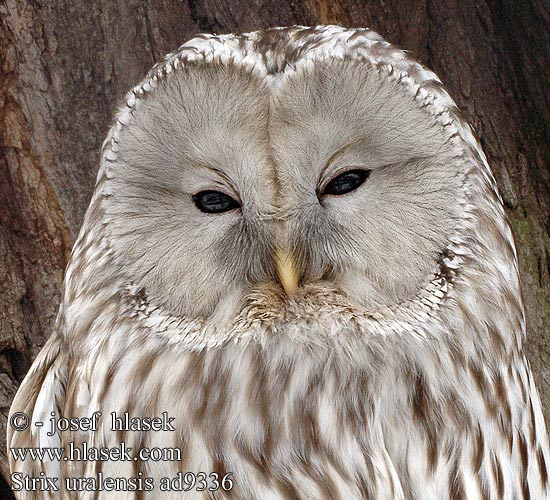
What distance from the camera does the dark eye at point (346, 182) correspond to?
1894 millimetres

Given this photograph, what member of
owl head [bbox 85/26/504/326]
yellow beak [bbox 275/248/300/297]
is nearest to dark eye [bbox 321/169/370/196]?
owl head [bbox 85/26/504/326]

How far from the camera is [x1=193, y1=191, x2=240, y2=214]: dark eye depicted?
1.91 meters

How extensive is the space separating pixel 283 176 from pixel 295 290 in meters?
0.26

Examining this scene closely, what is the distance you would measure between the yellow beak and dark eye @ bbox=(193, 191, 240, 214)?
14 cm

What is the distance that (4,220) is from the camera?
2857mm


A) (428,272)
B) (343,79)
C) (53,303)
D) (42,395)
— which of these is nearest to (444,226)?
(428,272)

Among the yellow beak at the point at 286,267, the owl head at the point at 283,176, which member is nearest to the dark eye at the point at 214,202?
the owl head at the point at 283,176

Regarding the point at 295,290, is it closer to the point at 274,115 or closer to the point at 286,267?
the point at 286,267

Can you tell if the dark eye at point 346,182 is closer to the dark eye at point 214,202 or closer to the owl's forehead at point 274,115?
the owl's forehead at point 274,115

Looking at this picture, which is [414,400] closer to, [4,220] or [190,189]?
[190,189]

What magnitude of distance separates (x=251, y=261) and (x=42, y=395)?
739 mm

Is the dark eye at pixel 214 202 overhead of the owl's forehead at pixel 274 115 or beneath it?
beneath

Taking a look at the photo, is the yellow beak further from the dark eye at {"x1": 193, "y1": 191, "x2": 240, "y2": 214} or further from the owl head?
the dark eye at {"x1": 193, "y1": 191, "x2": 240, "y2": 214}

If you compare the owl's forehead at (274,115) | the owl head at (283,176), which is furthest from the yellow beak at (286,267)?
the owl's forehead at (274,115)
